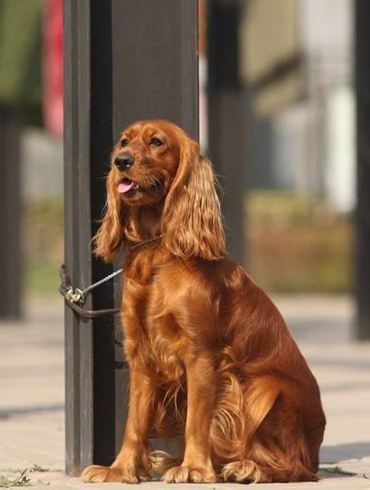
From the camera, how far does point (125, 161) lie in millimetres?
6980

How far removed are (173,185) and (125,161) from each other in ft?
0.82

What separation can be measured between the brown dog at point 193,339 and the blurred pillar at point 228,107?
12.1 meters

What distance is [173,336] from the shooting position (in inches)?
280

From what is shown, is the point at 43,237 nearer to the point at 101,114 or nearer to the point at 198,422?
the point at 101,114

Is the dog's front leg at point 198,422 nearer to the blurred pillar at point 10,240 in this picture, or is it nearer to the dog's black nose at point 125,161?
the dog's black nose at point 125,161

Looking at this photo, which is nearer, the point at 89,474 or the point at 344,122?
the point at 89,474

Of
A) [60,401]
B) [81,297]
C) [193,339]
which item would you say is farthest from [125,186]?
[60,401]

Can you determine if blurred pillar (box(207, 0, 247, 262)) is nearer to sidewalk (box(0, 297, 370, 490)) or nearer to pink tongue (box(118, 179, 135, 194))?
sidewalk (box(0, 297, 370, 490))

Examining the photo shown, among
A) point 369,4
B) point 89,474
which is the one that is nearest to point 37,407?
point 89,474

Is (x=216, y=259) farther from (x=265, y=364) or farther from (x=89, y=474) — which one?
(x=89, y=474)

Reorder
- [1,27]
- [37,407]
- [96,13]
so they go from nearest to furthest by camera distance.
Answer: [96,13]
[37,407]
[1,27]

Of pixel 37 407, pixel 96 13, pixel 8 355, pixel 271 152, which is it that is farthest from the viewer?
pixel 271 152

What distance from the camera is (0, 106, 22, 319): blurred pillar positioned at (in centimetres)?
2280

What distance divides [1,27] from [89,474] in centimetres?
1502
